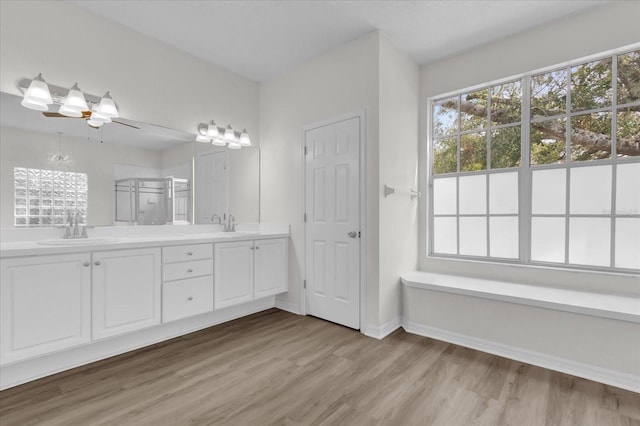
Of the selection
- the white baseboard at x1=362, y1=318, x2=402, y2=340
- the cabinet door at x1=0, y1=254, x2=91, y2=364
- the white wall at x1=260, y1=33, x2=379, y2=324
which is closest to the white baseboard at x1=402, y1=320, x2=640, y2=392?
the white baseboard at x1=362, y1=318, x2=402, y2=340

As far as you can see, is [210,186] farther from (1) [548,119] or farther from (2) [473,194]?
(1) [548,119]

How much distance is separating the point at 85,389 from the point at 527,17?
4.20 metres

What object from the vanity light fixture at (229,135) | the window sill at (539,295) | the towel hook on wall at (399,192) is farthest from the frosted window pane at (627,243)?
the vanity light fixture at (229,135)

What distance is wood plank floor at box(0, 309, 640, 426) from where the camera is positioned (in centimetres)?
164

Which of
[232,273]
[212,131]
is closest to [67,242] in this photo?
[232,273]

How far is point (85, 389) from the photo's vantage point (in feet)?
6.22

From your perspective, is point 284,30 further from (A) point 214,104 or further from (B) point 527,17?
(B) point 527,17

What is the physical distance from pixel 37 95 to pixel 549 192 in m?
4.03

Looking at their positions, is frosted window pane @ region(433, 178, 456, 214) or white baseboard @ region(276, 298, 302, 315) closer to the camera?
frosted window pane @ region(433, 178, 456, 214)

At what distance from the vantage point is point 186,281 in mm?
2598

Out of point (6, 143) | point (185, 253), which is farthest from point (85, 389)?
point (6, 143)

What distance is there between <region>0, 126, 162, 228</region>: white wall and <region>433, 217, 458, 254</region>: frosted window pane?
289 centimetres

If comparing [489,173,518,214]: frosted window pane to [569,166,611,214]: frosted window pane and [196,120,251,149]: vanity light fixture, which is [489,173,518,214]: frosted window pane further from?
[196,120,251,149]: vanity light fixture

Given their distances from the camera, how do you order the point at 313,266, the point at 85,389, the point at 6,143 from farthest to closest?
1. the point at 313,266
2. the point at 6,143
3. the point at 85,389
